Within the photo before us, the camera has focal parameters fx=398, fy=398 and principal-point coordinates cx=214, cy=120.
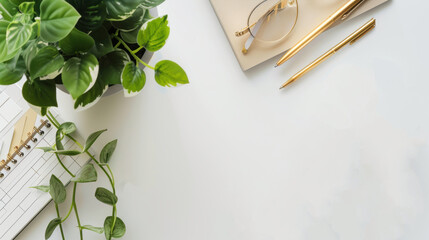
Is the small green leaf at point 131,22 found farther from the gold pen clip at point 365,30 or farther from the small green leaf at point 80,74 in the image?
the gold pen clip at point 365,30

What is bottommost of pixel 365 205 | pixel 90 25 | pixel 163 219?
pixel 365 205

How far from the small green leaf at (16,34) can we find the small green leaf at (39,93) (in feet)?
0.33

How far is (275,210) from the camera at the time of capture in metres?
0.72

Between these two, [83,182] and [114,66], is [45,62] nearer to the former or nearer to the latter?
[114,66]

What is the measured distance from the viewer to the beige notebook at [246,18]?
0.70 meters

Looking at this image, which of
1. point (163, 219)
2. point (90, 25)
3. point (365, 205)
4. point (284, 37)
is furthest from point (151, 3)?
point (365, 205)

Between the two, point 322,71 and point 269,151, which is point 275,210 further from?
point 322,71

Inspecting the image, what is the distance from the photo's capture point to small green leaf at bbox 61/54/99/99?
0.44 meters

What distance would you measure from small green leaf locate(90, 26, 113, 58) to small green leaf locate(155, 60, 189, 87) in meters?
0.07

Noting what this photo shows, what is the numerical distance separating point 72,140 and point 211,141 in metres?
0.25

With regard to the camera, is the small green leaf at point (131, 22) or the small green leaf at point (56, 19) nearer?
the small green leaf at point (56, 19)

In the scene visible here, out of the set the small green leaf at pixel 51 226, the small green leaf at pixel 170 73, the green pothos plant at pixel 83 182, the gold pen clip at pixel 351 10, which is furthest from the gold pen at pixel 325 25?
the small green leaf at pixel 51 226

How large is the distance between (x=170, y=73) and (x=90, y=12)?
130 mm

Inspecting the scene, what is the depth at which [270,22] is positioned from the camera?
0.70 metres
